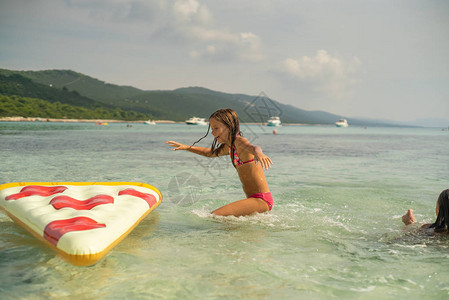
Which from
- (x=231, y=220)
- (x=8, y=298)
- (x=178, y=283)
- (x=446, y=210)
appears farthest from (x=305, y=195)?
(x=8, y=298)

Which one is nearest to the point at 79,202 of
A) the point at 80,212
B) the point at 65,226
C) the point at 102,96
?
the point at 80,212

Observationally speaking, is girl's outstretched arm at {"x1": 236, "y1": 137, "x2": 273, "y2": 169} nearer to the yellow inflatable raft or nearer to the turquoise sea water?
the turquoise sea water

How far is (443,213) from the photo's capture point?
13.5 feet

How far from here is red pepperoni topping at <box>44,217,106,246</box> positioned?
3.48 metres

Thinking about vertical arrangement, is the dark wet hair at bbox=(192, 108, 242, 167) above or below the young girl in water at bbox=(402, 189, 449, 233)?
above

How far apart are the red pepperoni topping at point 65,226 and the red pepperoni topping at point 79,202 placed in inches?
27.7

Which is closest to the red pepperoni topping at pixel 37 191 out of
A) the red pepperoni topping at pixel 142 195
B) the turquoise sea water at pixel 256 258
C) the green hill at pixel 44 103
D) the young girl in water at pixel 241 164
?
the turquoise sea water at pixel 256 258

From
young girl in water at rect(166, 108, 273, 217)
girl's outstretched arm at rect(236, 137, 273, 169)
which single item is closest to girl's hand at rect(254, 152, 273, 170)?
girl's outstretched arm at rect(236, 137, 273, 169)

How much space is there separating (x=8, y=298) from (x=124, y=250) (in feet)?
4.31

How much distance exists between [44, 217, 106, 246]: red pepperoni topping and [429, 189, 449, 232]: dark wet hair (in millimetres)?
3495

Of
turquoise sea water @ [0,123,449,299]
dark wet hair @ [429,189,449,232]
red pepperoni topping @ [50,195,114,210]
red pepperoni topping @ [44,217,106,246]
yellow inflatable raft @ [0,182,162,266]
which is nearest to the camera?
turquoise sea water @ [0,123,449,299]

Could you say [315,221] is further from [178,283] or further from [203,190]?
[203,190]

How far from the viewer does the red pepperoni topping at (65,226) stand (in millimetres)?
3484

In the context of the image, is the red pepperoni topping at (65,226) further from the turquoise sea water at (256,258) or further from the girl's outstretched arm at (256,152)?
the girl's outstretched arm at (256,152)
